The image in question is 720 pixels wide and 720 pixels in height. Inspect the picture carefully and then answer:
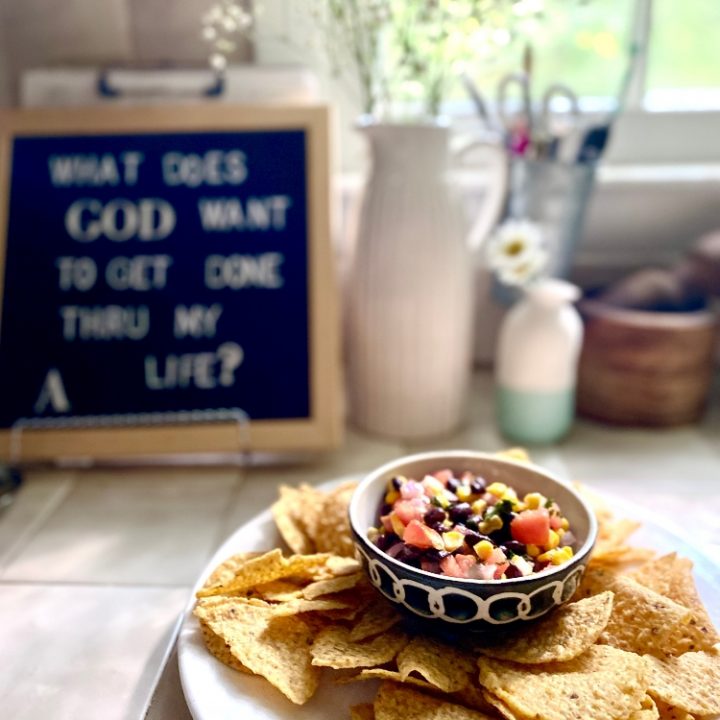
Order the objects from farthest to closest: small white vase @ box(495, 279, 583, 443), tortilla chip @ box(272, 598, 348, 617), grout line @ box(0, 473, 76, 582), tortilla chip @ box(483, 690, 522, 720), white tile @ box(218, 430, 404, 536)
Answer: small white vase @ box(495, 279, 583, 443), white tile @ box(218, 430, 404, 536), grout line @ box(0, 473, 76, 582), tortilla chip @ box(272, 598, 348, 617), tortilla chip @ box(483, 690, 522, 720)

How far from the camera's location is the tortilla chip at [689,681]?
57 centimetres

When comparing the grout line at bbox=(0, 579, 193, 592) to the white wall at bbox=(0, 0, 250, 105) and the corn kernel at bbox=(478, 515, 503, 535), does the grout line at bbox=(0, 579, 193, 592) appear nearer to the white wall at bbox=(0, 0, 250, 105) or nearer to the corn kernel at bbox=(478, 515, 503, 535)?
the corn kernel at bbox=(478, 515, 503, 535)

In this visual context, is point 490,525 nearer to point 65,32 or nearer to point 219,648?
point 219,648

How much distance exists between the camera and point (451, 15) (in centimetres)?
100

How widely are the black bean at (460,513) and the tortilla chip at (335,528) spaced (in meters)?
0.12

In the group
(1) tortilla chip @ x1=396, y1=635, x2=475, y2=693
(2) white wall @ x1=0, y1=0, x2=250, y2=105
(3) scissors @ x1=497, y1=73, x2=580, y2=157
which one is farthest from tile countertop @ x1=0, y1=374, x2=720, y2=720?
(2) white wall @ x1=0, y1=0, x2=250, y2=105

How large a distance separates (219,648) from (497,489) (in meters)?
0.30

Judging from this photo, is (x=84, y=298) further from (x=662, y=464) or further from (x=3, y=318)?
(x=662, y=464)

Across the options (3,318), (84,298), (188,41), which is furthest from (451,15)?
(3,318)

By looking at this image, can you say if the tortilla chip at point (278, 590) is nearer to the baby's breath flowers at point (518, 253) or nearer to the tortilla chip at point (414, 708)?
the tortilla chip at point (414, 708)

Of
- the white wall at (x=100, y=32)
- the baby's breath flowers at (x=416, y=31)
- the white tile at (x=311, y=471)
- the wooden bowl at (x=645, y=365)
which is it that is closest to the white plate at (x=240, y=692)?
the white tile at (x=311, y=471)

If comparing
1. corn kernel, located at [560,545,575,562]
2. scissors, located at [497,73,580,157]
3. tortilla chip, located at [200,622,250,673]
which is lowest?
tortilla chip, located at [200,622,250,673]

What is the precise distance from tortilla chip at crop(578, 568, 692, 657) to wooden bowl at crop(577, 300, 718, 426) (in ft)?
1.85

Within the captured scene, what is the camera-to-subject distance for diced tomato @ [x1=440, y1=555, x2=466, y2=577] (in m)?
0.62
